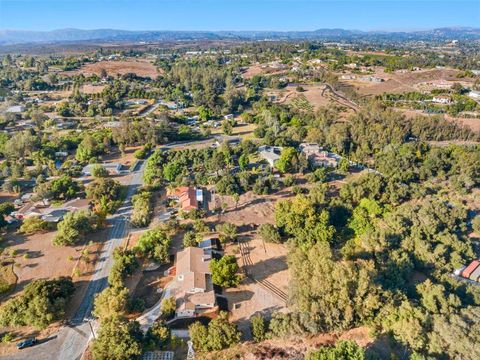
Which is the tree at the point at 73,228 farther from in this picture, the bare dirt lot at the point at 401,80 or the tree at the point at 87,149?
the bare dirt lot at the point at 401,80

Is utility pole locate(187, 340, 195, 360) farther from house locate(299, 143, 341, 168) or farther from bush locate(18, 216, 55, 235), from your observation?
house locate(299, 143, 341, 168)

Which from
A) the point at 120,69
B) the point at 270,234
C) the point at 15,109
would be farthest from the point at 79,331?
the point at 120,69

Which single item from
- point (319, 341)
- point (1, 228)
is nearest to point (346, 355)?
point (319, 341)

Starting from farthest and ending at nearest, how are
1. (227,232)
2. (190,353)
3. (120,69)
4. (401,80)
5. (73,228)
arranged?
(120,69)
(401,80)
(227,232)
(73,228)
(190,353)

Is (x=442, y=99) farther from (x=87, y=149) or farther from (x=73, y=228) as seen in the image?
(x=73, y=228)

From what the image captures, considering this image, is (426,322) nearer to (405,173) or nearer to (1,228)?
(405,173)

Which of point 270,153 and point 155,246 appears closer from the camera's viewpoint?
point 155,246
